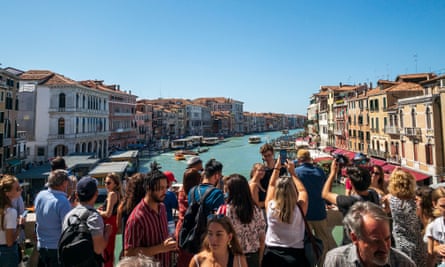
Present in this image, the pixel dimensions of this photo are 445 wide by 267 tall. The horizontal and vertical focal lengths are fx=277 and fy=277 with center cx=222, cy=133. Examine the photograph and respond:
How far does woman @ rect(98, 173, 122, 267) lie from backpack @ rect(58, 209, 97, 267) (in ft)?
2.16

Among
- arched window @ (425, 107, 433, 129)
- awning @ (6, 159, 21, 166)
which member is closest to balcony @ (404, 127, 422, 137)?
arched window @ (425, 107, 433, 129)

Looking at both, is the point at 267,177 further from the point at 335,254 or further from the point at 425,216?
the point at 335,254

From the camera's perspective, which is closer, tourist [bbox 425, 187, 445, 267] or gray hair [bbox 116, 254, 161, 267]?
gray hair [bbox 116, 254, 161, 267]

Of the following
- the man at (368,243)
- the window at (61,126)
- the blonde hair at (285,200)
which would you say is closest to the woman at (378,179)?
the blonde hair at (285,200)

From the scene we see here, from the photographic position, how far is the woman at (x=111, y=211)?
2712 millimetres

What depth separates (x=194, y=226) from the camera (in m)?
2.28

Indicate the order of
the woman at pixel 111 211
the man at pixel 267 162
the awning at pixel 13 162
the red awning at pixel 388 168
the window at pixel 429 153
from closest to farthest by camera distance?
the woman at pixel 111 211, the man at pixel 267 162, the window at pixel 429 153, the red awning at pixel 388 168, the awning at pixel 13 162

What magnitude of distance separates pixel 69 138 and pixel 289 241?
30.8 metres

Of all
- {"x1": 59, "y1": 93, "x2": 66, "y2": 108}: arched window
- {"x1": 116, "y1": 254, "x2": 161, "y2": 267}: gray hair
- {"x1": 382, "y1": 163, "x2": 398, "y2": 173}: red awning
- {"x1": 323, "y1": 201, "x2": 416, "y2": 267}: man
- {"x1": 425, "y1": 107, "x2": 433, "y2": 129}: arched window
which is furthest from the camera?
{"x1": 59, "y1": 93, "x2": 66, "y2": 108}: arched window

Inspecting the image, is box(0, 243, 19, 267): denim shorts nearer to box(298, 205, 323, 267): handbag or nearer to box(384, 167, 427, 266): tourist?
box(298, 205, 323, 267): handbag

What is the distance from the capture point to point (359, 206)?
4.87ft

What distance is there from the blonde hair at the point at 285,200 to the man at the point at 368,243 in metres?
0.62

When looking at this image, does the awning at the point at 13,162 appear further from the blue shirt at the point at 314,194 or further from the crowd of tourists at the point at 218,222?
the blue shirt at the point at 314,194

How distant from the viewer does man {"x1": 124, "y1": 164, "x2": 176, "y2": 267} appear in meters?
2.08
